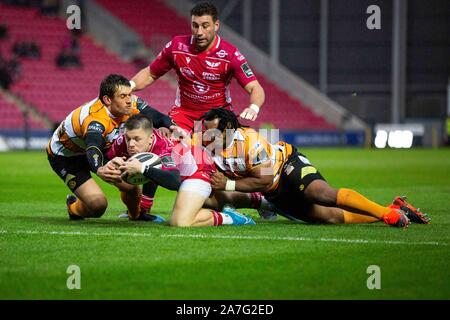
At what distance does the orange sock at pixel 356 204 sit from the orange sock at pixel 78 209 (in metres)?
2.96

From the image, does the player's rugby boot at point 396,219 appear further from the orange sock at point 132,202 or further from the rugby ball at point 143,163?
the orange sock at point 132,202

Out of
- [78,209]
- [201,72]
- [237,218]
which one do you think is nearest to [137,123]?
[237,218]

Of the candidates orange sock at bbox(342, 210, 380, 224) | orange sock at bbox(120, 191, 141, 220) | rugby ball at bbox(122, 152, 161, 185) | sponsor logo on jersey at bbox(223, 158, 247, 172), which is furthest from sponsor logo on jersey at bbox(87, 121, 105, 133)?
orange sock at bbox(342, 210, 380, 224)

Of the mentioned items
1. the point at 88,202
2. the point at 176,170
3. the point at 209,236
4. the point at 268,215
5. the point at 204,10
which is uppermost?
the point at 204,10

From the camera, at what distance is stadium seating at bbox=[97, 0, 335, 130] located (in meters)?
38.0

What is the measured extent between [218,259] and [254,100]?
3.73 m

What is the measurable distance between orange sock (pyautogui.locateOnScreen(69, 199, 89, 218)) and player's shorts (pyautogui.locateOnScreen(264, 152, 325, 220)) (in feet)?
6.97

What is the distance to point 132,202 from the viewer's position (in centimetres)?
1061

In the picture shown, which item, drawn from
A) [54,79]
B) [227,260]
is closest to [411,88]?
[54,79]

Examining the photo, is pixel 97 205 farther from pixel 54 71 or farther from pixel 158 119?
pixel 54 71

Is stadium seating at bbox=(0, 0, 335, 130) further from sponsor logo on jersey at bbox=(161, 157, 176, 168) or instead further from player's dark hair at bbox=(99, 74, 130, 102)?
sponsor logo on jersey at bbox=(161, 157, 176, 168)

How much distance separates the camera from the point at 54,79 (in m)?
34.9

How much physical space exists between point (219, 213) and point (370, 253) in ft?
8.43

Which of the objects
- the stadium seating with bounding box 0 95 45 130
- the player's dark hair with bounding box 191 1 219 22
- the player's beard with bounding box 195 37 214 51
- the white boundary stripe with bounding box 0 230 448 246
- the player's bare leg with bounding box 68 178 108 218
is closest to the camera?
the white boundary stripe with bounding box 0 230 448 246
